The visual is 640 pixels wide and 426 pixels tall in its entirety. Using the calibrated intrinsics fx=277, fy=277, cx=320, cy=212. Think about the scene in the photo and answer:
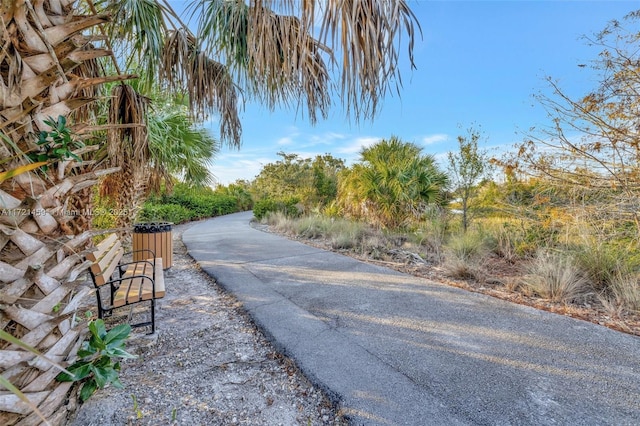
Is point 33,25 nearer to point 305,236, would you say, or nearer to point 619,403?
point 619,403

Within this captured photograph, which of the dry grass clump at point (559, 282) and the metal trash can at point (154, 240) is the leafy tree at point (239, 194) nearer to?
the metal trash can at point (154, 240)

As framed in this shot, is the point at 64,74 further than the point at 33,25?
Yes

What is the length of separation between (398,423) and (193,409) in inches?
54.2

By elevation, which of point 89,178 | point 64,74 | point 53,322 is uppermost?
point 64,74

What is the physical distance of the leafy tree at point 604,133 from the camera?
401 centimetres

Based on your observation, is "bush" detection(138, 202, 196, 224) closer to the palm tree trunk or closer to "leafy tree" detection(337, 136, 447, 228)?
"leafy tree" detection(337, 136, 447, 228)

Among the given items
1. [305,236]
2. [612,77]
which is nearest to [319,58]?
[612,77]

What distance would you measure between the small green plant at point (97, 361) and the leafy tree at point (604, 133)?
20.8ft

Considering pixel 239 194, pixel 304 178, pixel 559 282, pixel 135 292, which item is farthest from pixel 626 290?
pixel 239 194

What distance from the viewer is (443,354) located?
2.53 m

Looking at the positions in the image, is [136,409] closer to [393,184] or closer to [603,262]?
[603,262]

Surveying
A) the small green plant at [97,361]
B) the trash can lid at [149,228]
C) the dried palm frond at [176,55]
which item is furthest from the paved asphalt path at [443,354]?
the dried palm frond at [176,55]

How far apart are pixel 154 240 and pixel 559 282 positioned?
256 inches

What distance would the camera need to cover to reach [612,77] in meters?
4.14
